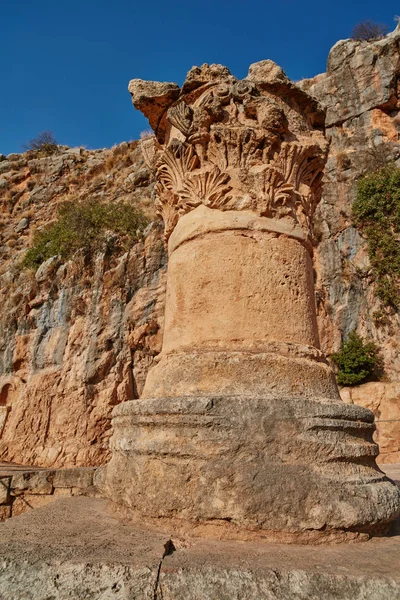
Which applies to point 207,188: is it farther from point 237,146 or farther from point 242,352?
point 242,352

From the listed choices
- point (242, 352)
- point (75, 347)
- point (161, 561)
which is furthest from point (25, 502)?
point (75, 347)

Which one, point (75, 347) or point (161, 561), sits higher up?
point (75, 347)

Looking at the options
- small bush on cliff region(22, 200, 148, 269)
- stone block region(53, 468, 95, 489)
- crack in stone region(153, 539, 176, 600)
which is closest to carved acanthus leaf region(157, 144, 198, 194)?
crack in stone region(153, 539, 176, 600)

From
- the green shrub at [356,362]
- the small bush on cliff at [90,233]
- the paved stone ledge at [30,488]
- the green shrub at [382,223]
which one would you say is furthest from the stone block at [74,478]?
the green shrub at [382,223]

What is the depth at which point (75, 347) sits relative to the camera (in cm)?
1062

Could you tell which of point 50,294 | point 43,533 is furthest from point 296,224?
point 50,294

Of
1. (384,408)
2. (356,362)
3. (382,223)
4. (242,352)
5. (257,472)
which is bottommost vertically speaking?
(257,472)

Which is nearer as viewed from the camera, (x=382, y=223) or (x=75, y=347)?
(x=75, y=347)

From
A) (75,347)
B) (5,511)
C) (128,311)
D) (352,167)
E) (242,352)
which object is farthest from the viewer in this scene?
(352,167)

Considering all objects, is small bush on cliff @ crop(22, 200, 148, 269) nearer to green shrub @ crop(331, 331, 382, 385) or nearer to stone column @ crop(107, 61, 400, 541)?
green shrub @ crop(331, 331, 382, 385)

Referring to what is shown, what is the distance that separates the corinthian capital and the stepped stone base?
1.42 m

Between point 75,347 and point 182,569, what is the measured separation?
947cm

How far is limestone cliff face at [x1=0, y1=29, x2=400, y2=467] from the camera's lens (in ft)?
31.7

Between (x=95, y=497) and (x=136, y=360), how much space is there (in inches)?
282
